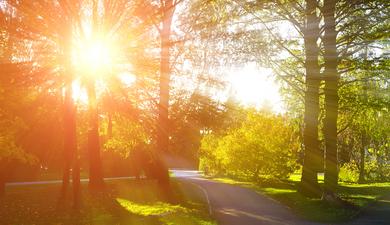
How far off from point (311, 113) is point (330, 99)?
2814mm

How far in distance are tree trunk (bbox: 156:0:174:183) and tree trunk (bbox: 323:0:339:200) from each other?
22.0 ft

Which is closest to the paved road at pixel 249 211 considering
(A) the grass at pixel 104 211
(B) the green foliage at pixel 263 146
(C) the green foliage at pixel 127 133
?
(A) the grass at pixel 104 211

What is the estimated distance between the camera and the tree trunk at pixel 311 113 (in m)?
21.1

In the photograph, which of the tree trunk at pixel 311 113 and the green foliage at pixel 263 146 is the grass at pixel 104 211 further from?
the green foliage at pixel 263 146

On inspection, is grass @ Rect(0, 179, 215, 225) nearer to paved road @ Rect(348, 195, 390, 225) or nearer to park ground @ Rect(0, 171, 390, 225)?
park ground @ Rect(0, 171, 390, 225)

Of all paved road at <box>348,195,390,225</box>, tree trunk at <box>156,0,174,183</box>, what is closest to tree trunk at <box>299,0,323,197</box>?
paved road at <box>348,195,390,225</box>

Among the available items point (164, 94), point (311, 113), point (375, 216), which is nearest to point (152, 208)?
point (164, 94)

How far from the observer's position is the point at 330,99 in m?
19.1

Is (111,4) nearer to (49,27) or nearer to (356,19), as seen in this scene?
(49,27)

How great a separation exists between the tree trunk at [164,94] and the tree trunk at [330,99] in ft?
22.0

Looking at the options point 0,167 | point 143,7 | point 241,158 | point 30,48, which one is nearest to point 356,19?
point 143,7

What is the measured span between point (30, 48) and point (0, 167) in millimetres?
9438

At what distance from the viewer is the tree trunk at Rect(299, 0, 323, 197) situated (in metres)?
21.1

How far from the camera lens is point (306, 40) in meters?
21.5
